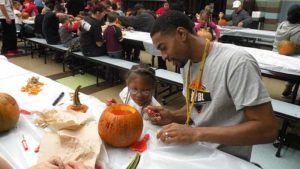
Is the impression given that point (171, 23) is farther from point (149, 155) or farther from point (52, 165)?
point (52, 165)

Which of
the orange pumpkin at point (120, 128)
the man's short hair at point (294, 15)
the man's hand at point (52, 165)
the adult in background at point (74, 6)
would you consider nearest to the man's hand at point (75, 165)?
the man's hand at point (52, 165)

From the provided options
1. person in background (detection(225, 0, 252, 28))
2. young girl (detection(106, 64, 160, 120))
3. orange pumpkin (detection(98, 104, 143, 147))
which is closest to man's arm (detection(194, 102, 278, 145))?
orange pumpkin (detection(98, 104, 143, 147))

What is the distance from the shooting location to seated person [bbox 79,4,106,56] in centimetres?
413

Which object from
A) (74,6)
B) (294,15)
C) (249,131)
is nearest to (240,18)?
(294,15)

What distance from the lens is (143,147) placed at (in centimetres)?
110

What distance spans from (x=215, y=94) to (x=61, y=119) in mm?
738

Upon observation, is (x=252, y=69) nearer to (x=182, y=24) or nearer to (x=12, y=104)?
(x=182, y=24)

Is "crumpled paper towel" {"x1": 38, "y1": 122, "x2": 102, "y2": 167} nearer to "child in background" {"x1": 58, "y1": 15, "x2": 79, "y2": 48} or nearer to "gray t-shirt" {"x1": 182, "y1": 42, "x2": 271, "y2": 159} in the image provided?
"gray t-shirt" {"x1": 182, "y1": 42, "x2": 271, "y2": 159}

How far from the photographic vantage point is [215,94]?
113cm

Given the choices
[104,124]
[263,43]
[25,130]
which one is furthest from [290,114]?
[263,43]

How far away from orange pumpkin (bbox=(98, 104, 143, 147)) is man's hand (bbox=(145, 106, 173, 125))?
190 millimetres

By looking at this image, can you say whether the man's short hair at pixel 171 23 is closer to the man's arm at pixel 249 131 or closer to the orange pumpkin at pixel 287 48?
the man's arm at pixel 249 131

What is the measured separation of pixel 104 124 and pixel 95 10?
344cm

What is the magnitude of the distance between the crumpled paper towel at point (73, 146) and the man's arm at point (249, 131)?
0.43 metres
